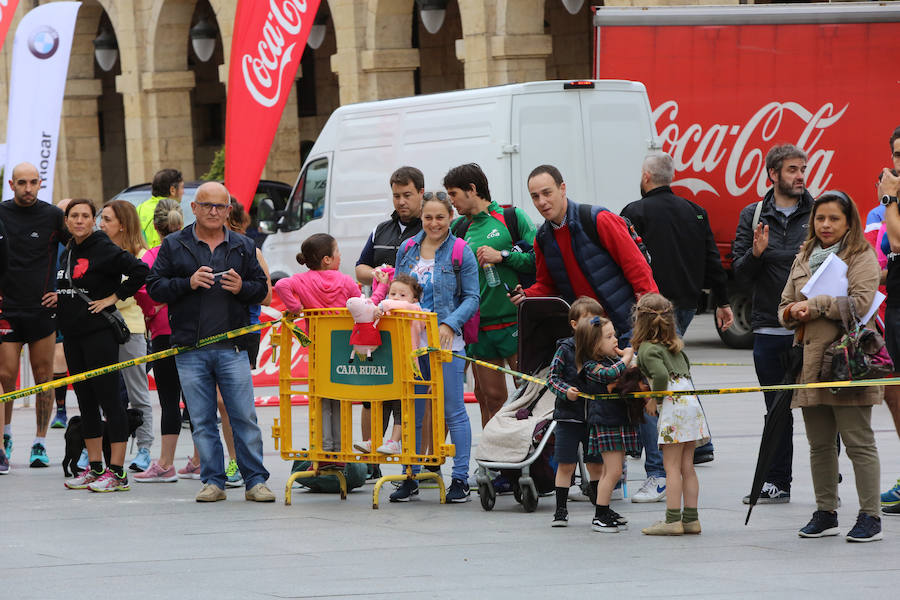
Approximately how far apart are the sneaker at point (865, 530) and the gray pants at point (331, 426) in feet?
9.80

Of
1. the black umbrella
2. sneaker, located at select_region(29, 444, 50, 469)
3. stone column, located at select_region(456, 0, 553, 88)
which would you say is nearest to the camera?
the black umbrella

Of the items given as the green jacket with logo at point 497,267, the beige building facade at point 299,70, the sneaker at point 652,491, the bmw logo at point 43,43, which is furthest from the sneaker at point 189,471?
the beige building facade at point 299,70

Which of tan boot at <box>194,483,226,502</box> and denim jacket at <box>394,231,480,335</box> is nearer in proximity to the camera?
denim jacket at <box>394,231,480,335</box>

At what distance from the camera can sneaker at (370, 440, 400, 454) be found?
8.58m

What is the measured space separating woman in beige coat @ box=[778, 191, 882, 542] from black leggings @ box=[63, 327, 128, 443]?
13.4ft

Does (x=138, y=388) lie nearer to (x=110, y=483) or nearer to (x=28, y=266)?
(x=110, y=483)

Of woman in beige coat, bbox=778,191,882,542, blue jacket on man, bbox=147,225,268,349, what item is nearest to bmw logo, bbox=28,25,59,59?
blue jacket on man, bbox=147,225,268,349

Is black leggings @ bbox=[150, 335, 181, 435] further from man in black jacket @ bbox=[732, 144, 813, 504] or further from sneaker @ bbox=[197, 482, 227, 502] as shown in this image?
man in black jacket @ bbox=[732, 144, 813, 504]

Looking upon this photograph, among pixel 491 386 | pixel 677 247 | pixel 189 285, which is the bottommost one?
pixel 491 386

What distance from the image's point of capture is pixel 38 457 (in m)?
10.6

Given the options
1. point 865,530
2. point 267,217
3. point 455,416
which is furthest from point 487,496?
point 267,217

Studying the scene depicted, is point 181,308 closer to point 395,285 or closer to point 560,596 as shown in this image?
point 395,285

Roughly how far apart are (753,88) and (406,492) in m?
9.43

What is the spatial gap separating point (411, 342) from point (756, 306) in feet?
6.14
